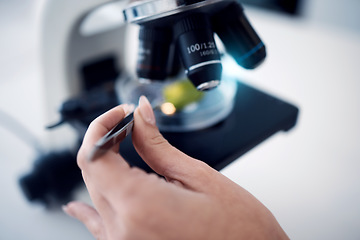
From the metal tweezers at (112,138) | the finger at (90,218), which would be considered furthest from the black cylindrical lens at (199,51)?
the finger at (90,218)

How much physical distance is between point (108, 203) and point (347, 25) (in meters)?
1.82

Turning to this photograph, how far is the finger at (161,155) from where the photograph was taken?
351 millimetres

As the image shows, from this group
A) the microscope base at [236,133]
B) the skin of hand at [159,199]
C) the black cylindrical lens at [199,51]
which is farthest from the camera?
the microscope base at [236,133]

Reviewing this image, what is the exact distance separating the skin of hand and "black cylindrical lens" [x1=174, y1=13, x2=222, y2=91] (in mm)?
85

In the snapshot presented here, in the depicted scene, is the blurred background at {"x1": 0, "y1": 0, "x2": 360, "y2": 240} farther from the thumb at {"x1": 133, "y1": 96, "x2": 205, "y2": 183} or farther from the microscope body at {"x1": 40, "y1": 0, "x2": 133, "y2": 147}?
the thumb at {"x1": 133, "y1": 96, "x2": 205, "y2": 183}

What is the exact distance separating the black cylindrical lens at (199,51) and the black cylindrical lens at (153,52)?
0.04 meters

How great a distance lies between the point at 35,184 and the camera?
571 mm

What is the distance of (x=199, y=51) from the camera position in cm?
39

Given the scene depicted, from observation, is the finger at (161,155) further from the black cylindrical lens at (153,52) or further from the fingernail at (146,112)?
the black cylindrical lens at (153,52)

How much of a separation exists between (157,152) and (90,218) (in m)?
0.13

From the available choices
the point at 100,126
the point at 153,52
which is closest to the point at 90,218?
the point at 100,126

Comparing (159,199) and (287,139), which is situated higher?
(159,199)

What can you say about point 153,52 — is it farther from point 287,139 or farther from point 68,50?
point 287,139

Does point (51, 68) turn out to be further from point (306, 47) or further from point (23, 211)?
point (306, 47)
